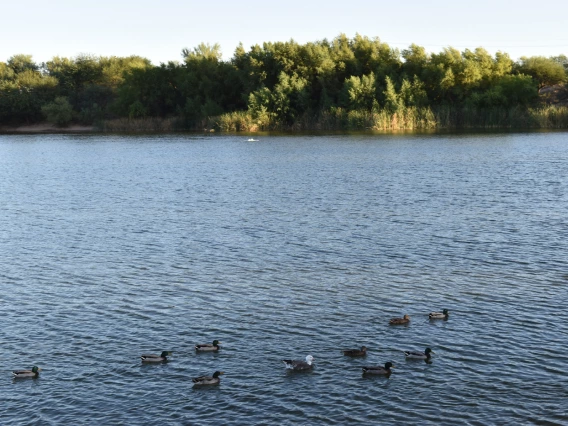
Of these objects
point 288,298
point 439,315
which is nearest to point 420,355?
point 439,315

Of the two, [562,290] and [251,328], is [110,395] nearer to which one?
[251,328]

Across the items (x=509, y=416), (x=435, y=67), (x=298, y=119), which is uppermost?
(x=435, y=67)

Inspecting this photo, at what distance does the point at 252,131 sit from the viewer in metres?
109

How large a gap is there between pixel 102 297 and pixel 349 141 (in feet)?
201

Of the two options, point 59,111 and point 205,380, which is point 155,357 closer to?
point 205,380

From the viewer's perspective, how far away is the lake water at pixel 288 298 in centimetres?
1653

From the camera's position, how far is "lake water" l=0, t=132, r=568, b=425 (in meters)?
16.5

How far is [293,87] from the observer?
108m

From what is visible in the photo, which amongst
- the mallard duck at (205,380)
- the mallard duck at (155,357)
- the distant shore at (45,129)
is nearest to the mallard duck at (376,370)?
the mallard duck at (205,380)

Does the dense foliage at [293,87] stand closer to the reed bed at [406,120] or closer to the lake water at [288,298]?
the reed bed at [406,120]

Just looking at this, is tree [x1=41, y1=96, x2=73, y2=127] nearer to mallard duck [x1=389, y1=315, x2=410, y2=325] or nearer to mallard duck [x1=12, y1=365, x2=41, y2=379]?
mallard duck [x1=12, y1=365, x2=41, y2=379]

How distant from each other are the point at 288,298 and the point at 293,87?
86.7m

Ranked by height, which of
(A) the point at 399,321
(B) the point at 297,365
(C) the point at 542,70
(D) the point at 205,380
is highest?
(C) the point at 542,70

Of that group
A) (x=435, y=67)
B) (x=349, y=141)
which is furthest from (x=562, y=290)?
(x=435, y=67)
